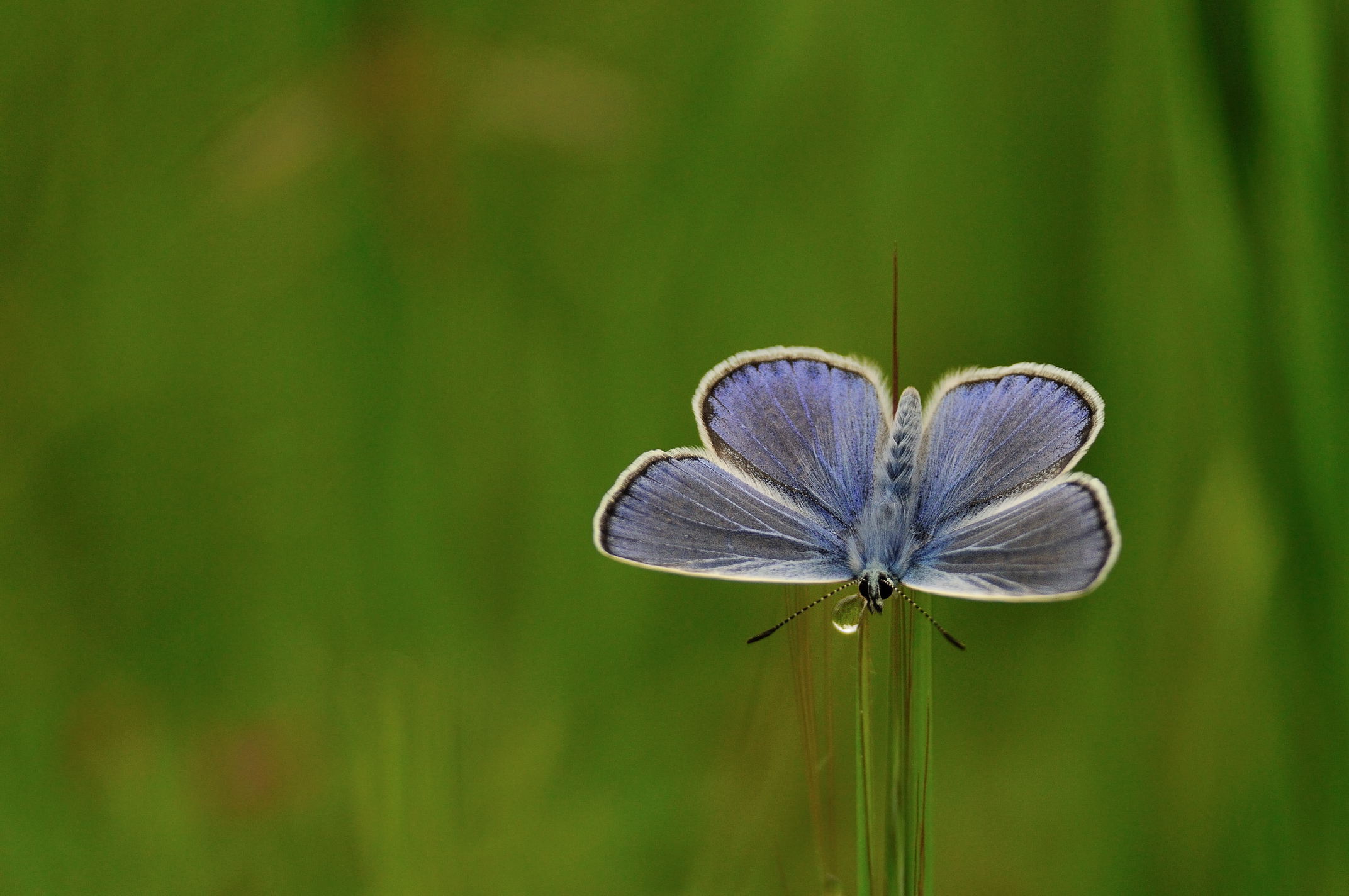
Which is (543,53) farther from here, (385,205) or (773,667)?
(773,667)

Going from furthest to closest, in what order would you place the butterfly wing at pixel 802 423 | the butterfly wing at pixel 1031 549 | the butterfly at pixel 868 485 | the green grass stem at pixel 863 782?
the butterfly wing at pixel 802 423 → the butterfly at pixel 868 485 → the butterfly wing at pixel 1031 549 → the green grass stem at pixel 863 782

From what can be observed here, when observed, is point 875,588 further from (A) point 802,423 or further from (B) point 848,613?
(A) point 802,423

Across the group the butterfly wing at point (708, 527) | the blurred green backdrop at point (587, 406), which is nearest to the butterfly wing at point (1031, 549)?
the butterfly wing at point (708, 527)

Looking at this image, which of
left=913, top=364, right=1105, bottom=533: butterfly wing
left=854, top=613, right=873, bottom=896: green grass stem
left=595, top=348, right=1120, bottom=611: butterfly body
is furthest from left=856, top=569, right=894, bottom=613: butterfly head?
left=854, top=613, right=873, bottom=896: green grass stem

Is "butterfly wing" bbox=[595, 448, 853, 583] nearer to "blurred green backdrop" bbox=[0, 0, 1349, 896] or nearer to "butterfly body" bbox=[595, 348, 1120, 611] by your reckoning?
"butterfly body" bbox=[595, 348, 1120, 611]

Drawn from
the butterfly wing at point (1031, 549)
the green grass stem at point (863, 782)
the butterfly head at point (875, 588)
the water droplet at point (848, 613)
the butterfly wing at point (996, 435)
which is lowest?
the green grass stem at point (863, 782)

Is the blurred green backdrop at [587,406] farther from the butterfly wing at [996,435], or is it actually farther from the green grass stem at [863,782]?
the green grass stem at [863,782]
